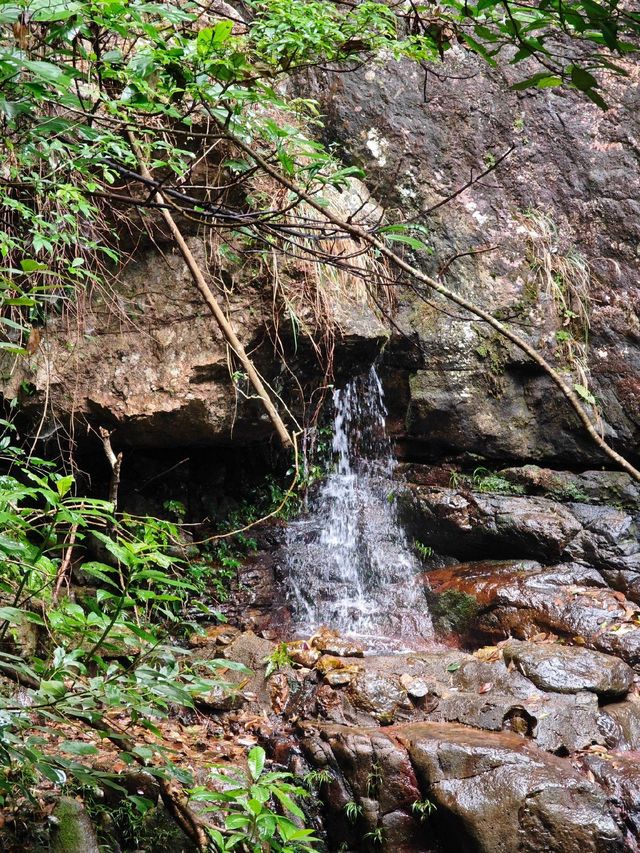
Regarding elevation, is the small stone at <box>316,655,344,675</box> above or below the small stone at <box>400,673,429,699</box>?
below

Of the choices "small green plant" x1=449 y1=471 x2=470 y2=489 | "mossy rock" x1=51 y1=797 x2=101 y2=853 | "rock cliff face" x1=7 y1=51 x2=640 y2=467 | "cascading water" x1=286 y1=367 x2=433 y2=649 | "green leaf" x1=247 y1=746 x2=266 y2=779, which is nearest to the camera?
"green leaf" x1=247 y1=746 x2=266 y2=779

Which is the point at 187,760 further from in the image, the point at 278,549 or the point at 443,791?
the point at 278,549

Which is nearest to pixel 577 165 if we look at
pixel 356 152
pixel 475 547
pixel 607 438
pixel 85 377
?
pixel 356 152

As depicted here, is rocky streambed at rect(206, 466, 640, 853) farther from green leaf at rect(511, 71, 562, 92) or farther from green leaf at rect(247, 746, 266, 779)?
green leaf at rect(511, 71, 562, 92)

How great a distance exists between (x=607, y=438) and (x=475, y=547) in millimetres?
1626

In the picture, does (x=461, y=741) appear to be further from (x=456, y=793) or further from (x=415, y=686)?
(x=415, y=686)

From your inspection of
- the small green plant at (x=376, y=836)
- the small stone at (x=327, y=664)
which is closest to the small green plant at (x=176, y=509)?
the small stone at (x=327, y=664)

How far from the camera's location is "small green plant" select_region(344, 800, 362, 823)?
3.77 metres

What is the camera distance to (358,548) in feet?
20.9

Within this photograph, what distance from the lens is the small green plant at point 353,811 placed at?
377 centimetres

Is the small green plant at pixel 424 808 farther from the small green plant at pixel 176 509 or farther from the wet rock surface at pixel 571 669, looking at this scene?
the small green plant at pixel 176 509

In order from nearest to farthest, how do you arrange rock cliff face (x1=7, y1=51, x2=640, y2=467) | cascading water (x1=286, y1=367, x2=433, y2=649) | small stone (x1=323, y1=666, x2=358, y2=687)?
small stone (x1=323, y1=666, x2=358, y2=687)
rock cliff face (x1=7, y1=51, x2=640, y2=467)
cascading water (x1=286, y1=367, x2=433, y2=649)

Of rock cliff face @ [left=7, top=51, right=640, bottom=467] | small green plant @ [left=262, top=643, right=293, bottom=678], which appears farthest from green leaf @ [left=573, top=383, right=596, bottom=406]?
small green plant @ [left=262, top=643, right=293, bottom=678]

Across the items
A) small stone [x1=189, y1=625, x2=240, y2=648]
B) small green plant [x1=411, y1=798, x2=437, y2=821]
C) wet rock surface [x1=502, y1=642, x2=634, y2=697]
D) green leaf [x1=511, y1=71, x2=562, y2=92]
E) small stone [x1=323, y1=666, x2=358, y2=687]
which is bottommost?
small stone [x1=189, y1=625, x2=240, y2=648]
